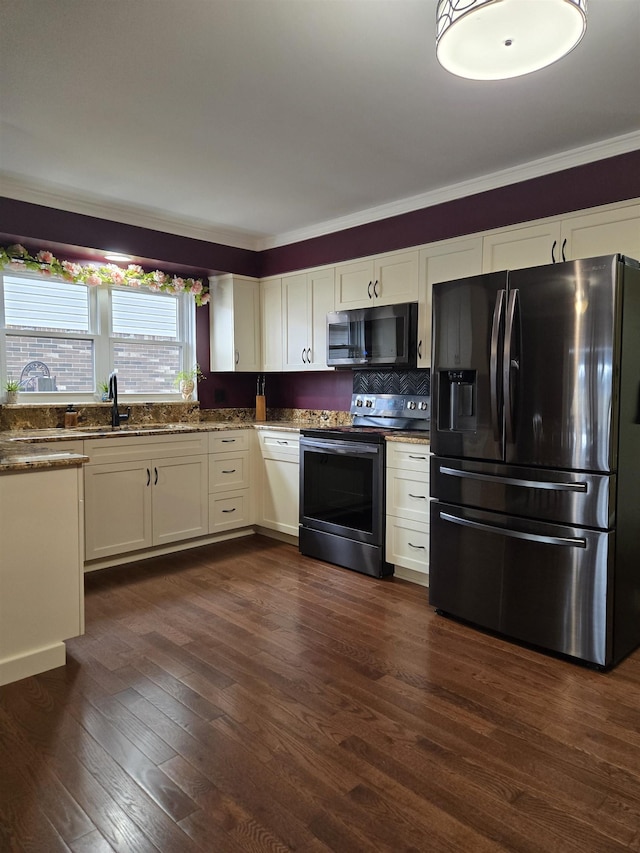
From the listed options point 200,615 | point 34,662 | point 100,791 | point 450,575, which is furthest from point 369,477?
point 100,791

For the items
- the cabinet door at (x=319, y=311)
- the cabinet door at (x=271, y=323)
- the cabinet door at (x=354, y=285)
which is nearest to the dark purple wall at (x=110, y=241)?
the cabinet door at (x=271, y=323)

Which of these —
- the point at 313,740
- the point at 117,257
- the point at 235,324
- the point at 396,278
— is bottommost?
the point at 313,740

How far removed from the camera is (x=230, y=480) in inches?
174

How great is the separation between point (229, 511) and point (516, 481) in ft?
8.02

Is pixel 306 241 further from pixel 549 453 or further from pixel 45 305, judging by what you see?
pixel 549 453

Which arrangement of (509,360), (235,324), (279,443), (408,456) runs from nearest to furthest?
1. (509,360)
2. (408,456)
3. (279,443)
4. (235,324)

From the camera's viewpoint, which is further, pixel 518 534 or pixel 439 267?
pixel 439 267

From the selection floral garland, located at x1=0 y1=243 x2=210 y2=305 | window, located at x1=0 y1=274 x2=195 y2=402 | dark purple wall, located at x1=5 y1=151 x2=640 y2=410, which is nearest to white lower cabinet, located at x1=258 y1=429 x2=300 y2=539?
dark purple wall, located at x1=5 y1=151 x2=640 y2=410

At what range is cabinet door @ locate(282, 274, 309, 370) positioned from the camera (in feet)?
15.1

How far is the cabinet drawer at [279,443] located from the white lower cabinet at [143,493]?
0.49 m

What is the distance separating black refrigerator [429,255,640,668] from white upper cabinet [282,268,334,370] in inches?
64.1

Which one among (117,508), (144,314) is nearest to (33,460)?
(117,508)

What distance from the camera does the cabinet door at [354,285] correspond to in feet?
13.4

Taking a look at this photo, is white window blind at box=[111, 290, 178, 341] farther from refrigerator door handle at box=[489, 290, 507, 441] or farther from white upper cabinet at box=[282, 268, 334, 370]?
refrigerator door handle at box=[489, 290, 507, 441]
